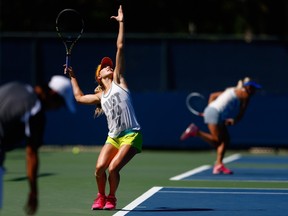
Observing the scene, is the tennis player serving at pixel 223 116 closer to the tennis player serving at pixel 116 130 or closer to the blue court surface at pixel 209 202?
the blue court surface at pixel 209 202

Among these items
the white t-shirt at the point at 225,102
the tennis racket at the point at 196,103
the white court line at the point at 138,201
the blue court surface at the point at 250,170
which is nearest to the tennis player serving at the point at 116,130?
the white court line at the point at 138,201

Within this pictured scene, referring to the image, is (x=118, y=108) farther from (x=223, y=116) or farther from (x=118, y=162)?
(x=223, y=116)

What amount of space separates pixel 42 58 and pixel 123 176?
9.52 metres

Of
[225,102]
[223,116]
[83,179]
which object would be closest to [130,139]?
[83,179]

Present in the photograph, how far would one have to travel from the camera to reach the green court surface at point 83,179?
43.9ft

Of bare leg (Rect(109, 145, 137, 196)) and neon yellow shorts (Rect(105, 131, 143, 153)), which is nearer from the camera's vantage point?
bare leg (Rect(109, 145, 137, 196))

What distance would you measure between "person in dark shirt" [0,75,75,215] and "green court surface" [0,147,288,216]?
3.49 m

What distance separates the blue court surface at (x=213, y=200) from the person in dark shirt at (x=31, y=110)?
353 centimetres

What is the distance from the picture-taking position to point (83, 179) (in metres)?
17.5

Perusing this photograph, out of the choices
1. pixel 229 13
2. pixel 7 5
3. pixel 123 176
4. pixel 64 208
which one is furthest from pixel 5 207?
pixel 229 13

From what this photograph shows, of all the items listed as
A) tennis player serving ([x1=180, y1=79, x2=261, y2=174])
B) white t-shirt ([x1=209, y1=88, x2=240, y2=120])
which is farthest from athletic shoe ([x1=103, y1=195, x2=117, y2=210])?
white t-shirt ([x1=209, y1=88, x2=240, y2=120])

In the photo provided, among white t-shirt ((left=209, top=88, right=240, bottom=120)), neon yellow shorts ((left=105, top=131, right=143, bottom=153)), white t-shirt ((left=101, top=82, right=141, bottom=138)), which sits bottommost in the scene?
white t-shirt ((left=209, top=88, right=240, bottom=120))

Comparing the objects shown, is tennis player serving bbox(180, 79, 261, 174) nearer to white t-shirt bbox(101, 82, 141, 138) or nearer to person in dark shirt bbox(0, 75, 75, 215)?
white t-shirt bbox(101, 82, 141, 138)

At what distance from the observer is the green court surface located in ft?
43.9
